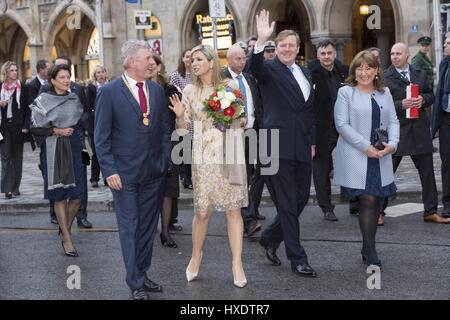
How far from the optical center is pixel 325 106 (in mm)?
10250

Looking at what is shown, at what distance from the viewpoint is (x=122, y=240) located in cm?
668

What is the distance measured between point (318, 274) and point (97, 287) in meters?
1.92

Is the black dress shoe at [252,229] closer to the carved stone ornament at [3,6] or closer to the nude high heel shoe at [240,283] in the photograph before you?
the nude high heel shoe at [240,283]

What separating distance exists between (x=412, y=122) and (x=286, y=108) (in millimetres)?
3061

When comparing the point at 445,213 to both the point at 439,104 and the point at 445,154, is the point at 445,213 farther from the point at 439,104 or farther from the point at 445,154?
the point at 439,104

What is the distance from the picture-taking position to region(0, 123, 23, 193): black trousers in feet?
44.6

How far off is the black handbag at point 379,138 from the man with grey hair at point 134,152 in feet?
6.36

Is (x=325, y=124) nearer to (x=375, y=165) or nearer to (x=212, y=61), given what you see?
(x=375, y=165)

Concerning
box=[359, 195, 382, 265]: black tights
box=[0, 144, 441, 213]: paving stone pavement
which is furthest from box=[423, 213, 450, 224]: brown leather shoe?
box=[359, 195, 382, 265]: black tights

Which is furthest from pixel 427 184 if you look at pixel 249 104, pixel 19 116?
pixel 19 116

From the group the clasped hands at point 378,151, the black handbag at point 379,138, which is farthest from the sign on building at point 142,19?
the clasped hands at point 378,151

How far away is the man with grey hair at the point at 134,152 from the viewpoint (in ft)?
21.8

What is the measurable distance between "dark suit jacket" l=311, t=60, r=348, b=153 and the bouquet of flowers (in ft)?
10.8
